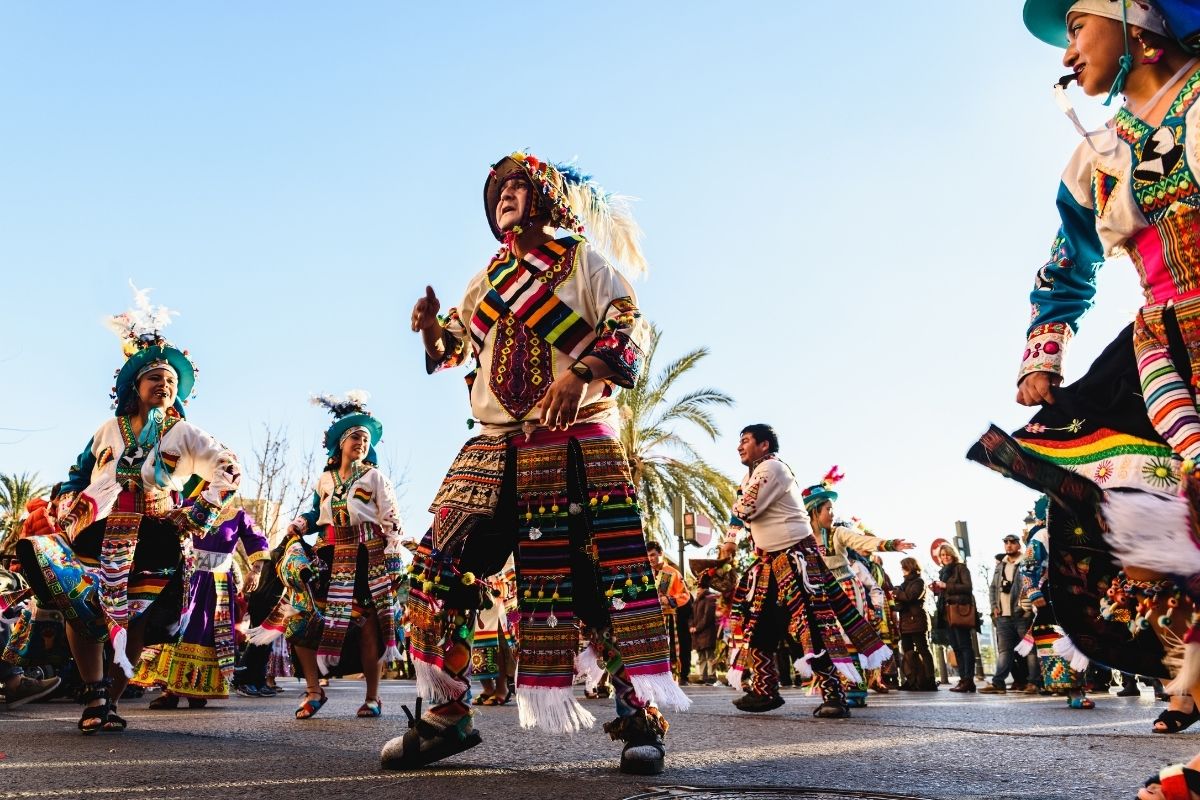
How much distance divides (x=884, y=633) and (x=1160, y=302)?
12.4 metres

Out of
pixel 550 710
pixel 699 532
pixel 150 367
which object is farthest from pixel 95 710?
pixel 699 532

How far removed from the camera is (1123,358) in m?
2.71

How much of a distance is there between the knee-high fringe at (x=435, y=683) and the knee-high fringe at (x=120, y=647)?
279cm

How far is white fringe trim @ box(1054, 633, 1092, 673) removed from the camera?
266 cm

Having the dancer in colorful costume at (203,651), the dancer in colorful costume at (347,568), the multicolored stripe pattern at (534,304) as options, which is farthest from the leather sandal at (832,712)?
the dancer in colorful costume at (203,651)

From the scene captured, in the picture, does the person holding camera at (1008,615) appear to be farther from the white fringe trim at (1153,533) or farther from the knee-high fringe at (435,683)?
the white fringe trim at (1153,533)

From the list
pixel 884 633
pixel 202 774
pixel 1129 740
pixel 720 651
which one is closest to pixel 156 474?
pixel 202 774

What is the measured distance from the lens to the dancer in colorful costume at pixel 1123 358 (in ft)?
8.14

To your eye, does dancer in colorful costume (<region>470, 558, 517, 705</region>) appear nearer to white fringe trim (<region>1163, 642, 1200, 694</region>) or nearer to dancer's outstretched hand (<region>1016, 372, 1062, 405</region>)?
dancer's outstretched hand (<region>1016, 372, 1062, 405</region>)

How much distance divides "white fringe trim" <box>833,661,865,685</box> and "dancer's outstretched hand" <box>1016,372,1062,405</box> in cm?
497

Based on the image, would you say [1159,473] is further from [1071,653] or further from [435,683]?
[435,683]

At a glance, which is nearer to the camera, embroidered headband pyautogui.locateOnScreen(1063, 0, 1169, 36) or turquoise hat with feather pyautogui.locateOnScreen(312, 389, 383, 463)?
embroidered headband pyautogui.locateOnScreen(1063, 0, 1169, 36)

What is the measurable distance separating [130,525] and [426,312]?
290cm

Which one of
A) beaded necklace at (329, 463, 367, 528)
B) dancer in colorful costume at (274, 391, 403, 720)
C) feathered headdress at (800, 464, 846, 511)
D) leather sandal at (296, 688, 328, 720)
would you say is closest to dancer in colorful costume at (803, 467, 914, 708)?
feathered headdress at (800, 464, 846, 511)
